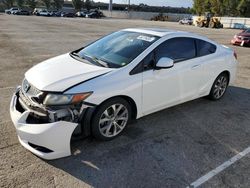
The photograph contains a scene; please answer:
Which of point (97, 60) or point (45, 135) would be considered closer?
point (45, 135)

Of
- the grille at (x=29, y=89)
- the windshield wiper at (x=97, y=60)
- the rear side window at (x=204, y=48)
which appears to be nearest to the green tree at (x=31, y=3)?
the rear side window at (x=204, y=48)

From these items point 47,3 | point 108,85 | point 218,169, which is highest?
point 108,85

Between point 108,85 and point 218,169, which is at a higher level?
point 108,85

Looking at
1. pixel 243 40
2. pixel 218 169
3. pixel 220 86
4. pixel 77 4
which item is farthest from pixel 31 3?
pixel 218 169

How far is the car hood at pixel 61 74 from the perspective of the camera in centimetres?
358

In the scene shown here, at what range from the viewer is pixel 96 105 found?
3.67 meters

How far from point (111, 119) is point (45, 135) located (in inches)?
40.9

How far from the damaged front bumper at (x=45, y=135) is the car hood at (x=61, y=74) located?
0.42m

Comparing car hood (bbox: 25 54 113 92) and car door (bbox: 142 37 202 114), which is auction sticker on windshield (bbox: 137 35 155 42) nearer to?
car door (bbox: 142 37 202 114)

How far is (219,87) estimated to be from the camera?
5934mm

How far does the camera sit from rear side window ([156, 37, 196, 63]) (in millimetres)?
4531

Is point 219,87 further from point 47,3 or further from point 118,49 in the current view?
point 47,3

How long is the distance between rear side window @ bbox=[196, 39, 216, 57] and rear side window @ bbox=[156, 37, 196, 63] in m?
0.15

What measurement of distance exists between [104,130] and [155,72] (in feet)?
3.94
